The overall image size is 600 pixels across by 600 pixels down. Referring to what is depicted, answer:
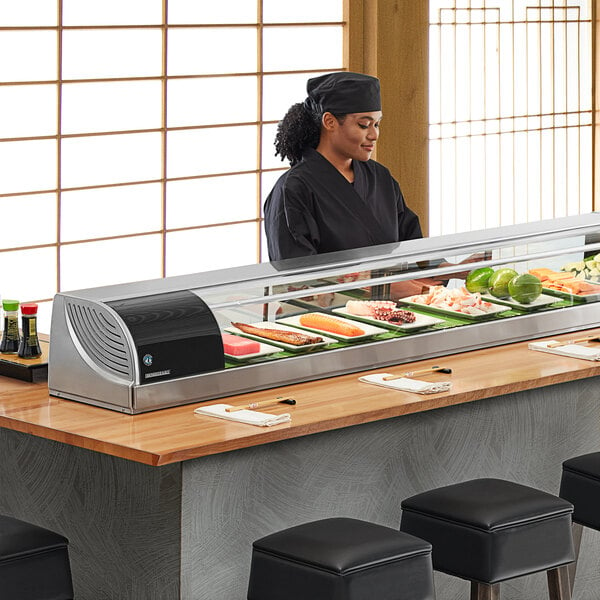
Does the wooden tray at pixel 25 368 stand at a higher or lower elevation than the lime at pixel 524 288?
lower

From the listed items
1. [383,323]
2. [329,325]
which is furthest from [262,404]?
[383,323]

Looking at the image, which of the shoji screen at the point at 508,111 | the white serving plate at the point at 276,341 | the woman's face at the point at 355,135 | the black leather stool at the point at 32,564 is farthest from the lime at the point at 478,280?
the shoji screen at the point at 508,111

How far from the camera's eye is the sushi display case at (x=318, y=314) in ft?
11.2

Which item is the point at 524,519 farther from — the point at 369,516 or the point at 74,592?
the point at 74,592

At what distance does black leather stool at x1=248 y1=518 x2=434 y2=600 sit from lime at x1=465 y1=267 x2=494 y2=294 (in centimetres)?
136

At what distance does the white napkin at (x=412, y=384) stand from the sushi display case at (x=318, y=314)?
0.13 m

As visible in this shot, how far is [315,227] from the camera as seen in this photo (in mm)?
4953

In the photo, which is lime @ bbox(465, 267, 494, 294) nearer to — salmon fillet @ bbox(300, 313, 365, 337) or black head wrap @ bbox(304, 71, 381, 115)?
salmon fillet @ bbox(300, 313, 365, 337)

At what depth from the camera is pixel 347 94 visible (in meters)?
4.93

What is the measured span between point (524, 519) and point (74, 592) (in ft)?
3.86

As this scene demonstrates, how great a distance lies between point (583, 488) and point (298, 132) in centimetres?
197

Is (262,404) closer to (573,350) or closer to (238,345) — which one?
(238,345)

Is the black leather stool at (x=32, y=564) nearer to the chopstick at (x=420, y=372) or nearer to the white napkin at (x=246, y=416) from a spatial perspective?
the white napkin at (x=246, y=416)

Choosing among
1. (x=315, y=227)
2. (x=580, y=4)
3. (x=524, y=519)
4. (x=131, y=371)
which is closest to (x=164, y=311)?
(x=131, y=371)
